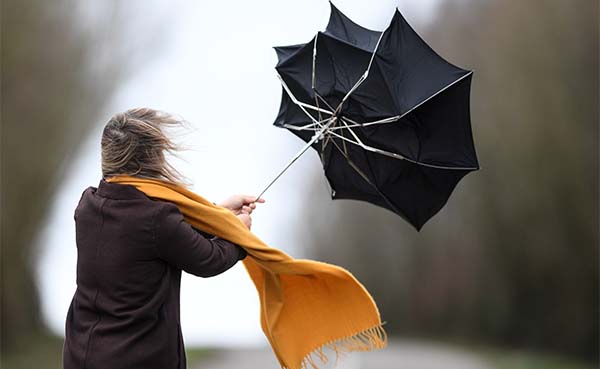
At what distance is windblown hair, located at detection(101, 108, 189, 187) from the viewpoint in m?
4.09

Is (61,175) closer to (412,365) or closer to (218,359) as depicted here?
(218,359)

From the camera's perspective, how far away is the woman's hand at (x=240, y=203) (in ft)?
15.7

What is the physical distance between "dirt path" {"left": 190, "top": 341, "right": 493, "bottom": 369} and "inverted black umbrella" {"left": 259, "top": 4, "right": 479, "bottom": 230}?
846 centimetres

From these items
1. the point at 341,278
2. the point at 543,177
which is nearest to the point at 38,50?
the point at 543,177

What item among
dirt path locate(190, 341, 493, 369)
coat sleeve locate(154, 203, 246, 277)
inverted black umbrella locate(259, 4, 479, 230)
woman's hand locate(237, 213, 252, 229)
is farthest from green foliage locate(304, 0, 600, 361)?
coat sleeve locate(154, 203, 246, 277)

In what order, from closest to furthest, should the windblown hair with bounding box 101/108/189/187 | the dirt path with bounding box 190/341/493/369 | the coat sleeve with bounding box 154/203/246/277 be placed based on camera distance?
the coat sleeve with bounding box 154/203/246/277
the windblown hair with bounding box 101/108/189/187
the dirt path with bounding box 190/341/493/369

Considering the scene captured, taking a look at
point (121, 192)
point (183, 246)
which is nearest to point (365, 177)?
point (183, 246)

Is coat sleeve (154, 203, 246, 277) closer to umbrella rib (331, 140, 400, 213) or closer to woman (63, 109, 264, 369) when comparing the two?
woman (63, 109, 264, 369)

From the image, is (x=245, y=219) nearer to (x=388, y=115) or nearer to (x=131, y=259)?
(x=131, y=259)

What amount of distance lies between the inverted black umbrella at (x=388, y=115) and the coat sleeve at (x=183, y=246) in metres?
0.85

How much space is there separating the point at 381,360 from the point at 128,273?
545 inches

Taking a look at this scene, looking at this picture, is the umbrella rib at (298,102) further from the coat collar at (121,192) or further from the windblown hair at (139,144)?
the coat collar at (121,192)

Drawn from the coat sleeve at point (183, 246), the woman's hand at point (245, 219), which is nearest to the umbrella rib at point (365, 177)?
the woman's hand at point (245, 219)

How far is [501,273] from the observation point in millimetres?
22734
